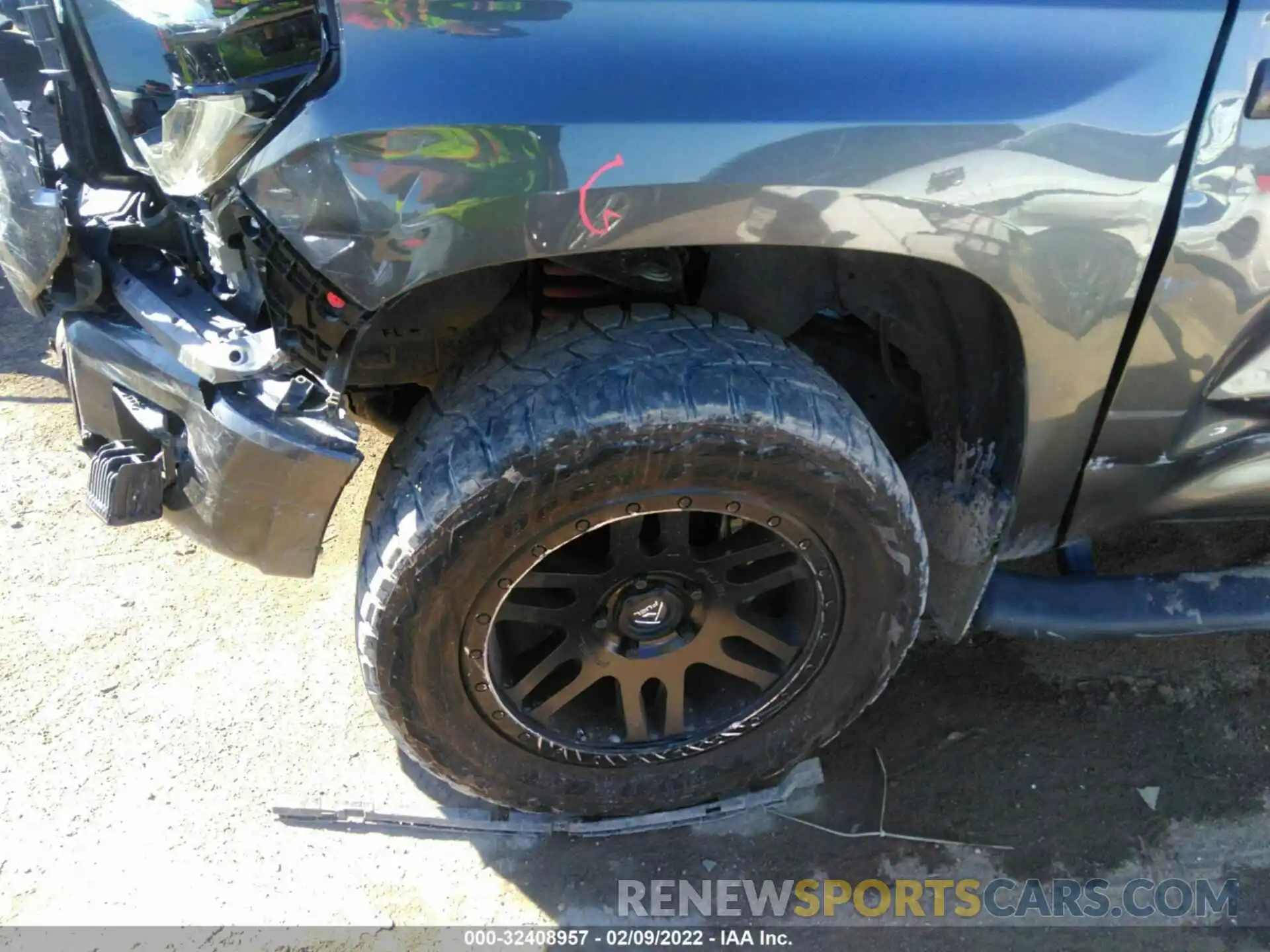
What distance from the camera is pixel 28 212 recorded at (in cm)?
189

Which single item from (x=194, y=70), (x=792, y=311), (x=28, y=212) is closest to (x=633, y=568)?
(x=792, y=311)

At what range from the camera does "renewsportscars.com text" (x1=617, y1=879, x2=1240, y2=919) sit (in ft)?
7.07

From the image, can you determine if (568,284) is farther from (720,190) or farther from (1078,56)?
(1078,56)

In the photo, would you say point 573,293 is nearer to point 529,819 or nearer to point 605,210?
point 605,210

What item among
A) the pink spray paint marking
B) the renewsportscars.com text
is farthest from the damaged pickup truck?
the renewsportscars.com text

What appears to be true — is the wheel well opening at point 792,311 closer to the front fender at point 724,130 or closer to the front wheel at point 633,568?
the front wheel at point 633,568

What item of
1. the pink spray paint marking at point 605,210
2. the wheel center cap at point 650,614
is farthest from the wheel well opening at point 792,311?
the wheel center cap at point 650,614

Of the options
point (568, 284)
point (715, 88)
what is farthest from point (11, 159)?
point (715, 88)

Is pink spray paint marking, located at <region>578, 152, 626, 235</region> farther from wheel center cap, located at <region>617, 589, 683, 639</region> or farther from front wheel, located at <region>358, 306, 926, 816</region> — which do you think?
wheel center cap, located at <region>617, 589, 683, 639</region>

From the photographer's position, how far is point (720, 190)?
1538 mm

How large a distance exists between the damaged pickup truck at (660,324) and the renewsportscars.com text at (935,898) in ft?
0.71

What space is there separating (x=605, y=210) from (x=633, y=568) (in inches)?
28.7

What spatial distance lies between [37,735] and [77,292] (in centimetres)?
126

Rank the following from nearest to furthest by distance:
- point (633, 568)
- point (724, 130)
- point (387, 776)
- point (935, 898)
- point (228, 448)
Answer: point (724, 130), point (228, 448), point (633, 568), point (935, 898), point (387, 776)
